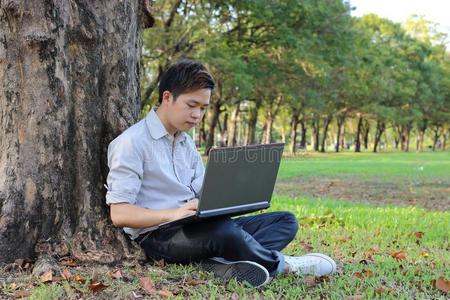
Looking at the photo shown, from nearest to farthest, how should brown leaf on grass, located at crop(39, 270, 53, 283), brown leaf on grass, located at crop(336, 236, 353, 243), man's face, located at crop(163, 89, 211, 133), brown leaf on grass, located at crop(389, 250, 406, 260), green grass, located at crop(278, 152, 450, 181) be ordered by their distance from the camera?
brown leaf on grass, located at crop(39, 270, 53, 283), man's face, located at crop(163, 89, 211, 133), brown leaf on grass, located at crop(389, 250, 406, 260), brown leaf on grass, located at crop(336, 236, 353, 243), green grass, located at crop(278, 152, 450, 181)

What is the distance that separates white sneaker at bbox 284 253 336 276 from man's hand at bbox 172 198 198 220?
883 mm

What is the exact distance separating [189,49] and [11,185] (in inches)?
703

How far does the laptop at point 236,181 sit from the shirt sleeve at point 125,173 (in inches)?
12.8

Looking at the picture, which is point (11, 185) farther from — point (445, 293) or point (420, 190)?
point (420, 190)

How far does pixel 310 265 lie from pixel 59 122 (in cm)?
198

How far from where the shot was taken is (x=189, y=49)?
69.3 ft

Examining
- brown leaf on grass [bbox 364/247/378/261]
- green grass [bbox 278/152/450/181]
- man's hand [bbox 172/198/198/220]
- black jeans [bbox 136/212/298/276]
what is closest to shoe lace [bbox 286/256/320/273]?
black jeans [bbox 136/212/298/276]

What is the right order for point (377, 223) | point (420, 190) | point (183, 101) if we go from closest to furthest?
point (183, 101)
point (377, 223)
point (420, 190)

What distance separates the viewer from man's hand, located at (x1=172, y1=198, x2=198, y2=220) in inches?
134

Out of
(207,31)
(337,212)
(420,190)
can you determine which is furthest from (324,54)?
(337,212)

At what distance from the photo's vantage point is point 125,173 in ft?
11.6

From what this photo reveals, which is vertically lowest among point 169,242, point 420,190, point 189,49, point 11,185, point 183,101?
point 420,190

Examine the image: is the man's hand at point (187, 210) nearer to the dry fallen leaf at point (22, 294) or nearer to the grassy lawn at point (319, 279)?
the grassy lawn at point (319, 279)

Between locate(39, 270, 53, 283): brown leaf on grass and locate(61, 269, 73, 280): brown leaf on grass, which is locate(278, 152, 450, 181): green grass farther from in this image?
locate(39, 270, 53, 283): brown leaf on grass
